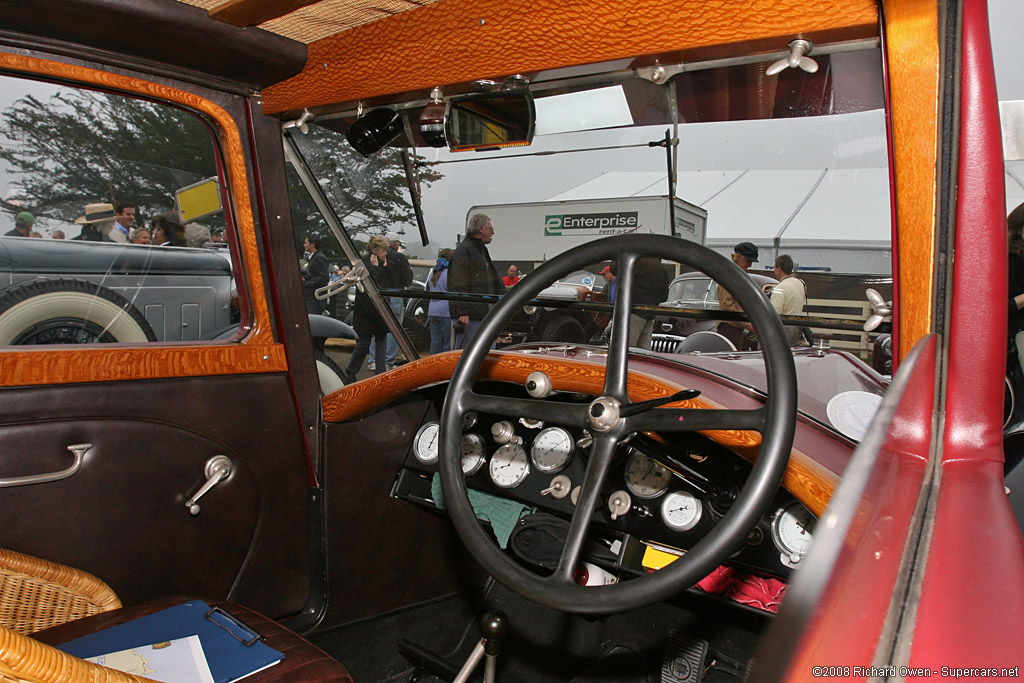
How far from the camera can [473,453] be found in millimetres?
1894

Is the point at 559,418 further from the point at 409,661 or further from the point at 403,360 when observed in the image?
the point at 409,661

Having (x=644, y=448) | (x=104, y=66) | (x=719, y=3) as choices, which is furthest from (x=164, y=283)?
(x=719, y=3)

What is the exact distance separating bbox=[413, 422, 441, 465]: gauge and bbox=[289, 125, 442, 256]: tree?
2.13 feet

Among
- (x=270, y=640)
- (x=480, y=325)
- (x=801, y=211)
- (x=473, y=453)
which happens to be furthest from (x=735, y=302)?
(x=270, y=640)

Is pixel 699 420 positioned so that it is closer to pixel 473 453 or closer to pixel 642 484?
pixel 642 484

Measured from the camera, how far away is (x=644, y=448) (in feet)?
4.75

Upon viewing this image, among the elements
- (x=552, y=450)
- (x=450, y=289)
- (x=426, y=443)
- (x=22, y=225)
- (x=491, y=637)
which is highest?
(x=22, y=225)

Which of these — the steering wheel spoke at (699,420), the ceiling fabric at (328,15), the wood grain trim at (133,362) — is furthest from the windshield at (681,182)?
the wood grain trim at (133,362)

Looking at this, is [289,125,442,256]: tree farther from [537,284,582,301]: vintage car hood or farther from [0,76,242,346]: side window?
[537,284,582,301]: vintage car hood

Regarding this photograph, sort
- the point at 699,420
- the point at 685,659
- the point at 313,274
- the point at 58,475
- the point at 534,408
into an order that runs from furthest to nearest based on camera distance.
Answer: the point at 313,274 → the point at 685,659 → the point at 58,475 → the point at 534,408 → the point at 699,420

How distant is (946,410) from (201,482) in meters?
1.78

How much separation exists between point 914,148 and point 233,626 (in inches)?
66.6

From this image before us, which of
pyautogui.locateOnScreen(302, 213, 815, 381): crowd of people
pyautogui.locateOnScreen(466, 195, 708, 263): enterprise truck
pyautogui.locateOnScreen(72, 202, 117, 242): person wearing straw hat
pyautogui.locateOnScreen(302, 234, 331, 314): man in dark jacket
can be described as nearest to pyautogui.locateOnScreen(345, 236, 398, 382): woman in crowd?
pyautogui.locateOnScreen(302, 213, 815, 381): crowd of people

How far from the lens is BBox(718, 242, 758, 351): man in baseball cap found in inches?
55.0
